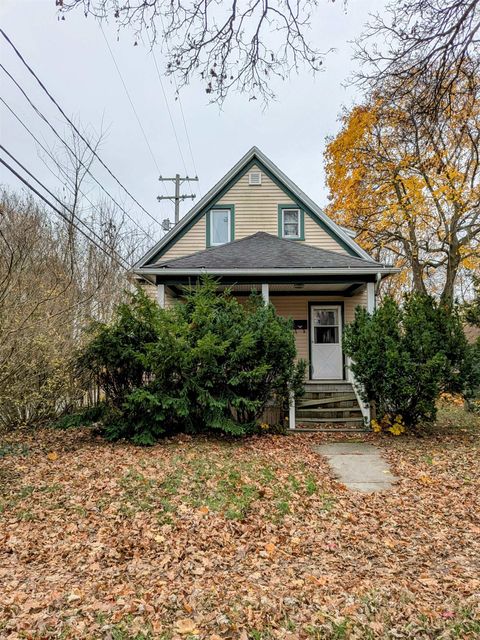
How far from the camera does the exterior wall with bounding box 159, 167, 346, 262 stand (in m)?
12.6

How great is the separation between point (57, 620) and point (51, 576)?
662 millimetres

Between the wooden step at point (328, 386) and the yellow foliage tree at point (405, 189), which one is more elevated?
the yellow foliage tree at point (405, 189)

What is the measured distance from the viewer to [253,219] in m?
12.8

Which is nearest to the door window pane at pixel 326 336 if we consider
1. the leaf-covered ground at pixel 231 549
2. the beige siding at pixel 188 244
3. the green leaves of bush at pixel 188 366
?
the green leaves of bush at pixel 188 366

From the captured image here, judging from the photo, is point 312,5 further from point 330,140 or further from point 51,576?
point 330,140

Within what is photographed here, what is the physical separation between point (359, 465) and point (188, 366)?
3.28 meters

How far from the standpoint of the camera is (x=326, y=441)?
855 cm

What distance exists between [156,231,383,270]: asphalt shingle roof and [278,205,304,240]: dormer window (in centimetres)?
76

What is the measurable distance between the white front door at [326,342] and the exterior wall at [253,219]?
1861mm

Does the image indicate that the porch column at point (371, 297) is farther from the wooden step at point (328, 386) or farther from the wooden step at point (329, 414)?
the wooden step at point (329, 414)

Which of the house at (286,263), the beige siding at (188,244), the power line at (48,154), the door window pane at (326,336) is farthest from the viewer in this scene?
the beige siding at (188,244)

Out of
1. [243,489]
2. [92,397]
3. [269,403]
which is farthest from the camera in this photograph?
[92,397]

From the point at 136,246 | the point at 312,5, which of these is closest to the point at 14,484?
the point at 312,5

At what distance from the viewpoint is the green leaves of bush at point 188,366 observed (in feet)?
26.0
